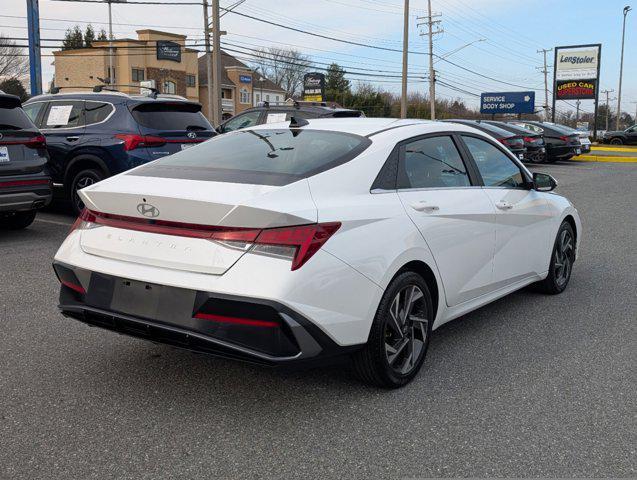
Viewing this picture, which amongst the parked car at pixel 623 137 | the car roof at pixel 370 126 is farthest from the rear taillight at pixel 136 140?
the parked car at pixel 623 137

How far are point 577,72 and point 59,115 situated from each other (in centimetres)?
3961

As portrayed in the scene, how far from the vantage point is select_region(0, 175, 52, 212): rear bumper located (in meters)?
7.67

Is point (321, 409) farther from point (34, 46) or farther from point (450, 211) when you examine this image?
point (34, 46)

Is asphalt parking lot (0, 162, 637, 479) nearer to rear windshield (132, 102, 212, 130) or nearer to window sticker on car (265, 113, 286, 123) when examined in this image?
rear windshield (132, 102, 212, 130)

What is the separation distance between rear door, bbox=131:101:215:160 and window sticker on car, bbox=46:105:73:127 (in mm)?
1194

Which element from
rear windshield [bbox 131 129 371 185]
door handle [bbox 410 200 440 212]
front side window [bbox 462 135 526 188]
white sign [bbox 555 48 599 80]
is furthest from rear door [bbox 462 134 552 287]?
white sign [bbox 555 48 599 80]

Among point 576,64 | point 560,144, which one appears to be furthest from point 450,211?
point 576,64

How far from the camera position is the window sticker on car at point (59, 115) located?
31.9ft

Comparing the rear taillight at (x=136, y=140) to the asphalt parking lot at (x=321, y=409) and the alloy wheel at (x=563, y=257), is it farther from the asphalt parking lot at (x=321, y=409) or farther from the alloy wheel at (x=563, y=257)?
the alloy wheel at (x=563, y=257)

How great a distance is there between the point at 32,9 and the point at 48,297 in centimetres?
1829

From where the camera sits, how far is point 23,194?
7840 millimetres

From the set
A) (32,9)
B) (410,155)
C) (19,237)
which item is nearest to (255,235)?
(410,155)

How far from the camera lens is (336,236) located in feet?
11.1

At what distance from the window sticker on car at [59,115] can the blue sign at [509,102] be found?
57.9 m
